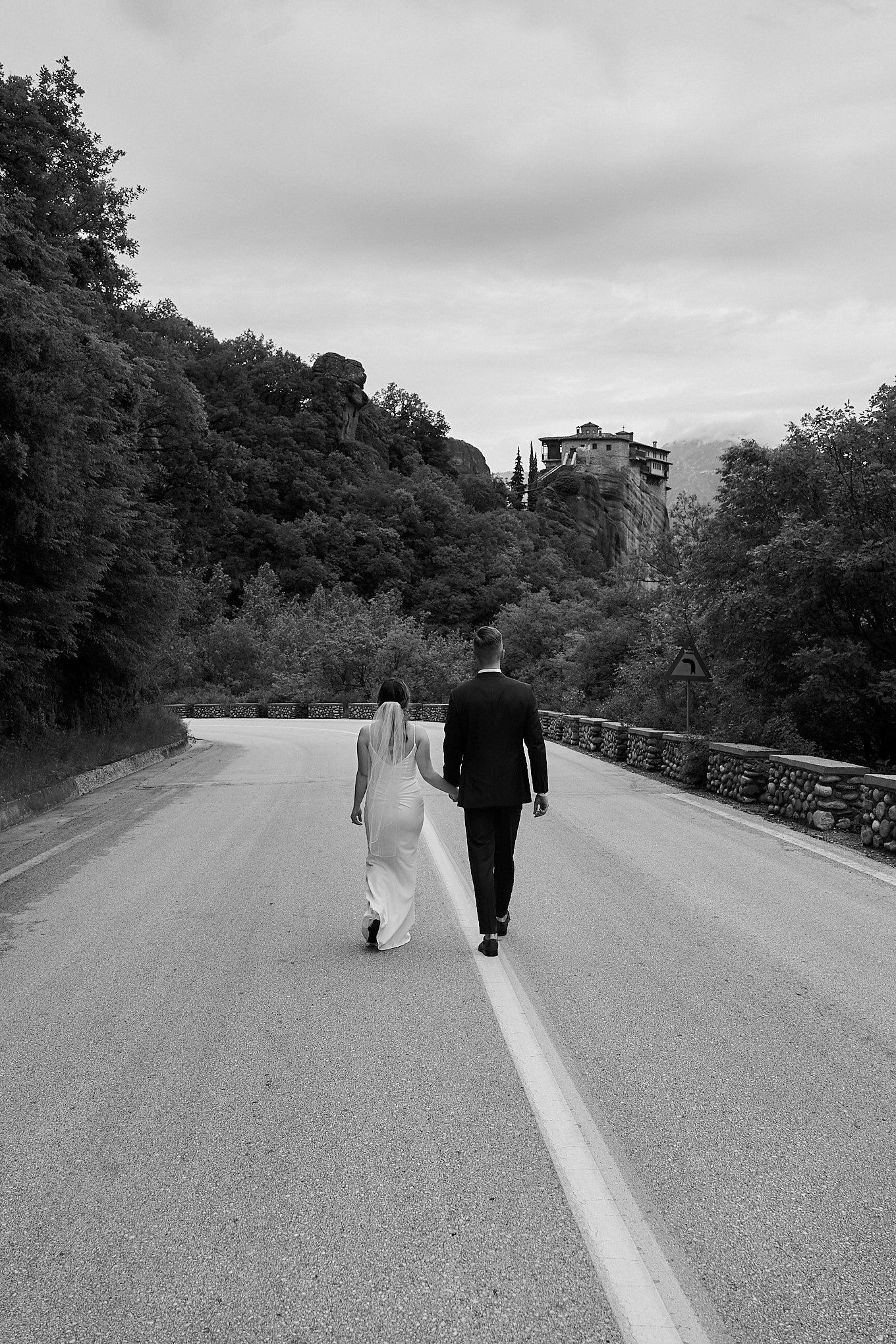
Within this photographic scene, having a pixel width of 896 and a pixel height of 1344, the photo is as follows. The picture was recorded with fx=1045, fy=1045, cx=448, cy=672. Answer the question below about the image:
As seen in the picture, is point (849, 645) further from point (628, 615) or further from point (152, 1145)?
point (628, 615)

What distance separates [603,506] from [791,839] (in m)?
122

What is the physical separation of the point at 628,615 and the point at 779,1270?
3892 centimetres

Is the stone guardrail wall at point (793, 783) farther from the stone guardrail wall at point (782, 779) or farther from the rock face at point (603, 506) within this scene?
the rock face at point (603, 506)

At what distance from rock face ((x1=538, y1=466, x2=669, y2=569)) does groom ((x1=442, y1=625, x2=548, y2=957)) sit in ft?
374

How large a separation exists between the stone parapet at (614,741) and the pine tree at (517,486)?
108759 mm

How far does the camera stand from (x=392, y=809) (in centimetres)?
640

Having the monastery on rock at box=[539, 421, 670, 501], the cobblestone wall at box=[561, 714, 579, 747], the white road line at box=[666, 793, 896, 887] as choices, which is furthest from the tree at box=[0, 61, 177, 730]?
the monastery on rock at box=[539, 421, 670, 501]

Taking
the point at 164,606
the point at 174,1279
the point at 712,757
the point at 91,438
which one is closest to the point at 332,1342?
the point at 174,1279

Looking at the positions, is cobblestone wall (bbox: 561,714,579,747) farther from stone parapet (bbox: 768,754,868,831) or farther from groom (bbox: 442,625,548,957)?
groom (bbox: 442,625,548,957)

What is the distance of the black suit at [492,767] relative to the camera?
6250 mm

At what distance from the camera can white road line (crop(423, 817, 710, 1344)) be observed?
2.65 metres

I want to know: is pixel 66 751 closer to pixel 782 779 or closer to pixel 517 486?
pixel 782 779

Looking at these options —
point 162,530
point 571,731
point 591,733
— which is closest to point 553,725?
point 571,731

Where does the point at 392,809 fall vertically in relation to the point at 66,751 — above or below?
above
